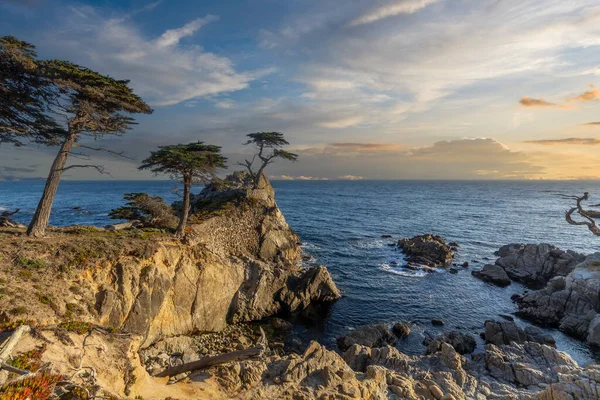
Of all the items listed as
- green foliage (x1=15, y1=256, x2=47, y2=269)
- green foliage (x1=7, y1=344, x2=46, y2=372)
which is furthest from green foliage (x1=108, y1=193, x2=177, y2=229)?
green foliage (x1=7, y1=344, x2=46, y2=372)

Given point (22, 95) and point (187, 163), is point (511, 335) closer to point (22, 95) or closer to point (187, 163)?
point (187, 163)

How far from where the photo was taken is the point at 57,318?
12.8 metres

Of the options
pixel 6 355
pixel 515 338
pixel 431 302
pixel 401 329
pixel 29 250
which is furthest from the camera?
pixel 431 302

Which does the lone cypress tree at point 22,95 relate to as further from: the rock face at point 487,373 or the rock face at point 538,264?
the rock face at point 538,264

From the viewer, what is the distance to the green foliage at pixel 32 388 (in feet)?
21.2

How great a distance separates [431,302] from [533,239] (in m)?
44.3

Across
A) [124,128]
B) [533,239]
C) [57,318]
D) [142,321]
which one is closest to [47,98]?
[124,128]

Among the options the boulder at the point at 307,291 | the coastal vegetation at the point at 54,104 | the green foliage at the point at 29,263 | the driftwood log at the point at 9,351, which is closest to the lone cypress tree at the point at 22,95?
the coastal vegetation at the point at 54,104

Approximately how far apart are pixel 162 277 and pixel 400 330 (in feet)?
68.4

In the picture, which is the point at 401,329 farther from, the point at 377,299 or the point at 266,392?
the point at 266,392

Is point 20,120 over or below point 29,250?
over

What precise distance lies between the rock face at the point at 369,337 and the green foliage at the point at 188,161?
18189 mm

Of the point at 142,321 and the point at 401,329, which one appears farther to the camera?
the point at 401,329

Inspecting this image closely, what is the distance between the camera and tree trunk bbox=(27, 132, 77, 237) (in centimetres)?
1753
